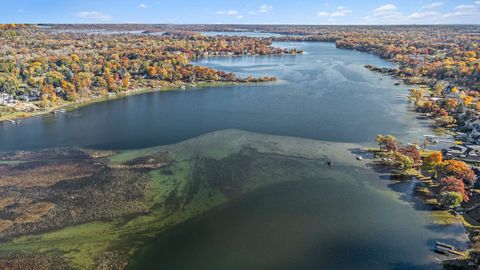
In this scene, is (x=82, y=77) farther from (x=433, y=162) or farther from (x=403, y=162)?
(x=433, y=162)

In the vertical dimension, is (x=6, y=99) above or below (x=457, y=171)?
above

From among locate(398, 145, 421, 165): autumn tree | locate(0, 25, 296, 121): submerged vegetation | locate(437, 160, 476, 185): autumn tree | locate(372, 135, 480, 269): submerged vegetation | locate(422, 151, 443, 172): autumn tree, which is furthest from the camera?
locate(0, 25, 296, 121): submerged vegetation

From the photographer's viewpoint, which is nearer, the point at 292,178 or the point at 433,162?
the point at 433,162

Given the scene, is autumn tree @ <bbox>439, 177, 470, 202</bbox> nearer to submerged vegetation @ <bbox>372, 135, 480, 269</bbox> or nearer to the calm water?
submerged vegetation @ <bbox>372, 135, 480, 269</bbox>

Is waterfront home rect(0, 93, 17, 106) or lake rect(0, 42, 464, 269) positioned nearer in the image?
lake rect(0, 42, 464, 269)

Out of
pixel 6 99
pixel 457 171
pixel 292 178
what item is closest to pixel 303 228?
pixel 292 178

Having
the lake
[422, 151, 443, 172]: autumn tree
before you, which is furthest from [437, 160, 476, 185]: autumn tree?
the lake
